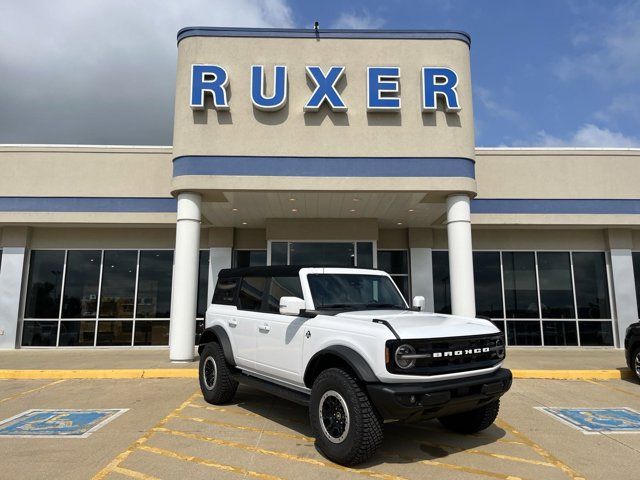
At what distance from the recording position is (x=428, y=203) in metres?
12.5

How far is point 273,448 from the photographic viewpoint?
4.97 meters

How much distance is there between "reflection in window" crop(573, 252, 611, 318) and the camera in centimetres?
1536

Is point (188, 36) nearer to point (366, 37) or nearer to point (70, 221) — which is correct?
point (366, 37)

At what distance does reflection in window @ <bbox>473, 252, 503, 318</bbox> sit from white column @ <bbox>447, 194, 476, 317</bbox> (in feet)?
14.8

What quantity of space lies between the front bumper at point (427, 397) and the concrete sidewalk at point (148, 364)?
6006 millimetres

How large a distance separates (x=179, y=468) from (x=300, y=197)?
8.46 m

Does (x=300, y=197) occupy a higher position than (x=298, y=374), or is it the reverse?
(x=300, y=197)

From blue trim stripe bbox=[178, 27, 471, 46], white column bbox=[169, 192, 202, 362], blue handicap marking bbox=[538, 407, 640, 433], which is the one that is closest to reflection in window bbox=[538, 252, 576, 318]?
blue trim stripe bbox=[178, 27, 471, 46]

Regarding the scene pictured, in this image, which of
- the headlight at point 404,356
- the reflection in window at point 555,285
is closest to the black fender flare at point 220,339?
the headlight at point 404,356

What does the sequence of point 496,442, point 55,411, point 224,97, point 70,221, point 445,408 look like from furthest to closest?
point 70,221 < point 224,97 < point 55,411 < point 496,442 < point 445,408

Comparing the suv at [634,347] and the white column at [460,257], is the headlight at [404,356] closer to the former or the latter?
the suv at [634,347]

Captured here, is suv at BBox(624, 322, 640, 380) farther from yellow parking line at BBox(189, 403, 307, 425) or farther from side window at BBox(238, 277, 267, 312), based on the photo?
side window at BBox(238, 277, 267, 312)

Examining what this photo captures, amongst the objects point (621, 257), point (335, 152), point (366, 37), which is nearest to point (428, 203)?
point (335, 152)

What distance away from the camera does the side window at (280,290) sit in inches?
227
